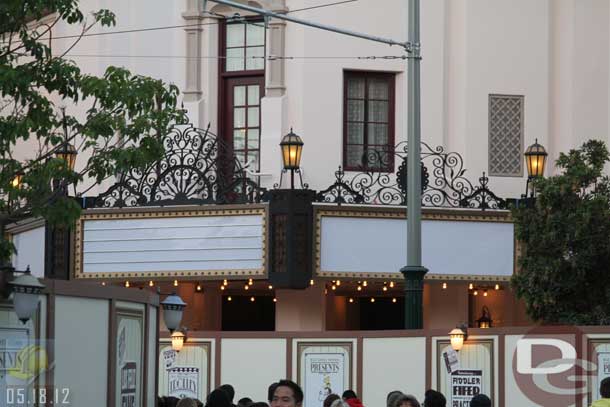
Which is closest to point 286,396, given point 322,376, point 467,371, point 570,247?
point 467,371

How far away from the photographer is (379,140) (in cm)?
3478

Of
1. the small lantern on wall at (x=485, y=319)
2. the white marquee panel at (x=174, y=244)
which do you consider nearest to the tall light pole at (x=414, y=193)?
the white marquee panel at (x=174, y=244)

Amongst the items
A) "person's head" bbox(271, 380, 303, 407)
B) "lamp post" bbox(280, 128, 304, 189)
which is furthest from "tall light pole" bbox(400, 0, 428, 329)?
"person's head" bbox(271, 380, 303, 407)

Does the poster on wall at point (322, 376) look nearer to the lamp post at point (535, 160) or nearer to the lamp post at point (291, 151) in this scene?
the lamp post at point (291, 151)

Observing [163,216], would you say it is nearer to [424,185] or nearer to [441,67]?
[424,185]

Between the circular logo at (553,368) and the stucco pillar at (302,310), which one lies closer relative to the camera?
the circular logo at (553,368)

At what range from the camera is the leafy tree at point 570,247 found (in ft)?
95.4

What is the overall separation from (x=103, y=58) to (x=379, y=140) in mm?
6245

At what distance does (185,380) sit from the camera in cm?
2927

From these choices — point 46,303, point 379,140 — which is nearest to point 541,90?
point 379,140

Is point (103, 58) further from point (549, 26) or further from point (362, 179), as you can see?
point (549, 26)

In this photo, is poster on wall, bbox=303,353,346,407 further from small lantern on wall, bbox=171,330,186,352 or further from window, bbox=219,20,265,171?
window, bbox=219,20,265,171

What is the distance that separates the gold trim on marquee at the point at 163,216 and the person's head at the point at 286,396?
1847 centimetres

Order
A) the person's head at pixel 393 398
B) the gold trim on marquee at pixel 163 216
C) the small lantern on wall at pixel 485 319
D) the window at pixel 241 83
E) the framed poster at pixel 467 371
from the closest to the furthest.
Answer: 1. the person's head at pixel 393 398
2. the framed poster at pixel 467 371
3. the gold trim on marquee at pixel 163 216
4. the window at pixel 241 83
5. the small lantern on wall at pixel 485 319
